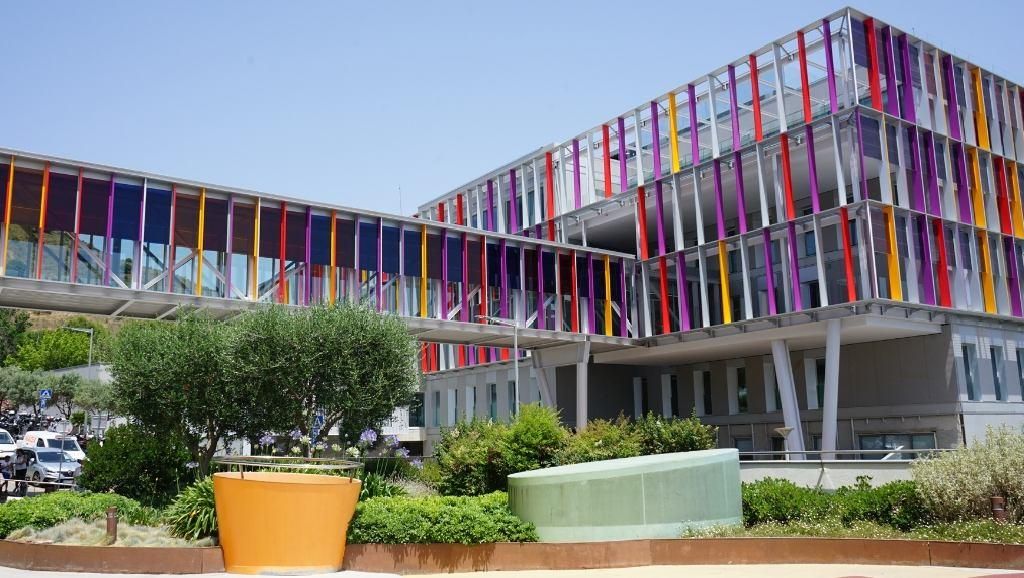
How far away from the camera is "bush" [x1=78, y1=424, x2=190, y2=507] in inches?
968

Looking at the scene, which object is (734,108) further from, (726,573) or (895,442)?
(726,573)

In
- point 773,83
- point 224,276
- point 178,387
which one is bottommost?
point 178,387

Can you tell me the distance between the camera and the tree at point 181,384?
27.0 meters

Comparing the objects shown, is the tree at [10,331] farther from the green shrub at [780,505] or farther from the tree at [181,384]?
the green shrub at [780,505]

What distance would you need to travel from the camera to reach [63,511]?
19.4 meters

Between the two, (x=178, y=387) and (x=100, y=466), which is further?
(x=178, y=387)

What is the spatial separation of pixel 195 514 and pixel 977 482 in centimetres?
1568

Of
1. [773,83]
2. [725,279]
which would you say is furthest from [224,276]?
[773,83]

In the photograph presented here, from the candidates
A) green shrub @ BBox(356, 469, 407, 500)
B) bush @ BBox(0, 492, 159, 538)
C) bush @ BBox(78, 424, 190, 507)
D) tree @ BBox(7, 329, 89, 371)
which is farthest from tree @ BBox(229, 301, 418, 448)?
tree @ BBox(7, 329, 89, 371)

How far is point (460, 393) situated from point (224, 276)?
32903mm

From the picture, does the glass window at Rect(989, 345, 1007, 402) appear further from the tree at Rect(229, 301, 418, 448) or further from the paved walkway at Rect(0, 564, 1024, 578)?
the paved walkway at Rect(0, 564, 1024, 578)

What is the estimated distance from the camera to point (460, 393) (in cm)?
6312

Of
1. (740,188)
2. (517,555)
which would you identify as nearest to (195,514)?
(517,555)

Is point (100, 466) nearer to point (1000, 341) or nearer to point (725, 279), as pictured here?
point (725, 279)
